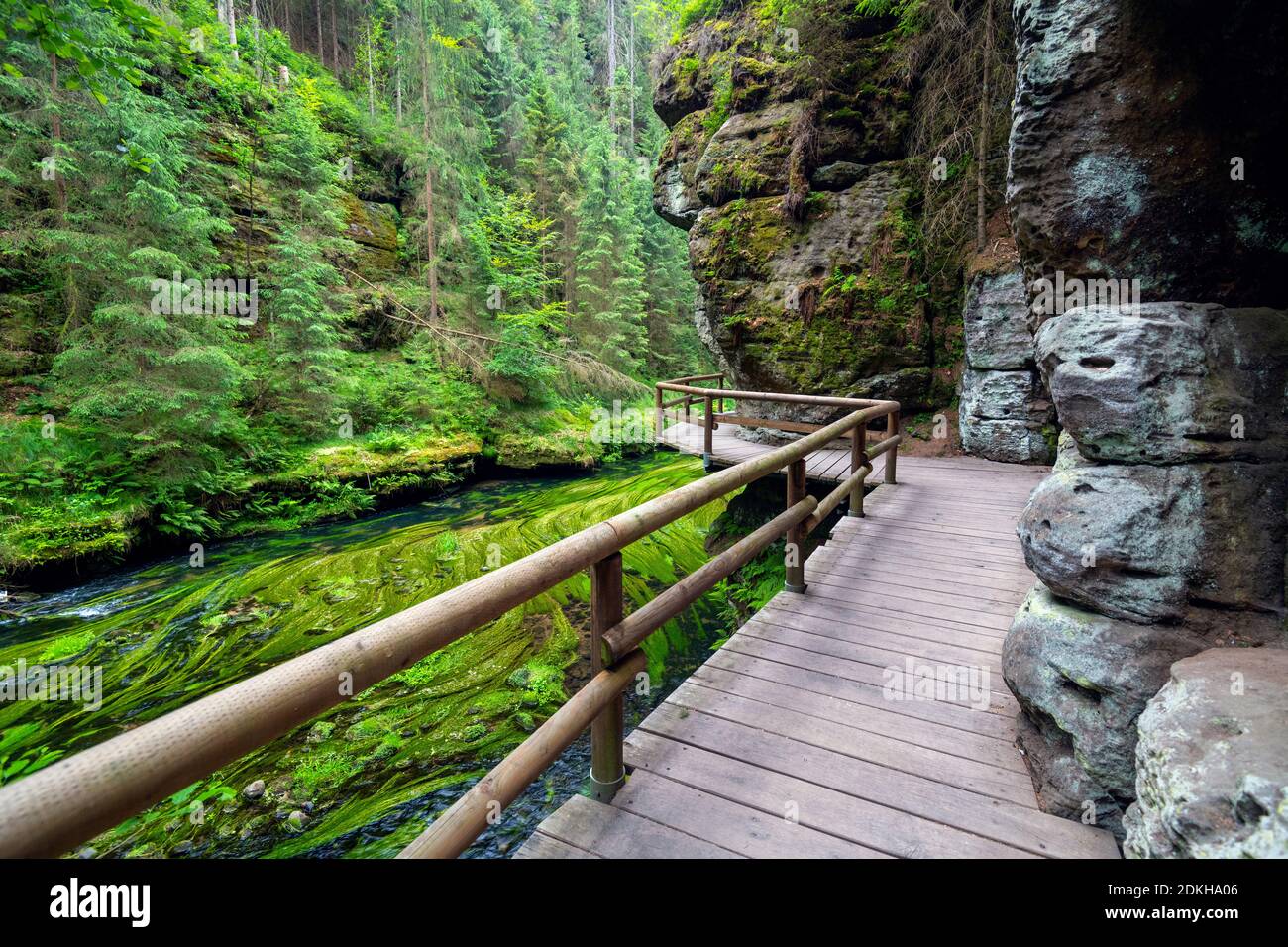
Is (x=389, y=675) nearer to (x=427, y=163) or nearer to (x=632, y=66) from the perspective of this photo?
(x=427, y=163)

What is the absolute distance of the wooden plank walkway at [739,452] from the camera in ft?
25.9

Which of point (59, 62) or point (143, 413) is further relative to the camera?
point (59, 62)

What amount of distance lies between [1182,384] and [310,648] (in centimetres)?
725

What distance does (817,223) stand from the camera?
10.2m

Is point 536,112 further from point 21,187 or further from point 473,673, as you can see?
point 473,673

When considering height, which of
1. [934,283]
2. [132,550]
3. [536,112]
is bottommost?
[132,550]

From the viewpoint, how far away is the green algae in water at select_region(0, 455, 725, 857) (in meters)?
4.03

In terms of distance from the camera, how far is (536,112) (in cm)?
2089

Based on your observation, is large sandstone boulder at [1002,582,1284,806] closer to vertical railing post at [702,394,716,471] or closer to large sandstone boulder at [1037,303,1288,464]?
large sandstone boulder at [1037,303,1288,464]

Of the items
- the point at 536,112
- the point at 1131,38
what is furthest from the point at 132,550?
the point at 536,112

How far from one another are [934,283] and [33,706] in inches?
474

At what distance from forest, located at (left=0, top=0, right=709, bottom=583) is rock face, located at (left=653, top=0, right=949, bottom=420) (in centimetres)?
571

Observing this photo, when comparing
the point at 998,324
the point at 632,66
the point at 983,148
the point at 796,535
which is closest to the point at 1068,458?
the point at 796,535

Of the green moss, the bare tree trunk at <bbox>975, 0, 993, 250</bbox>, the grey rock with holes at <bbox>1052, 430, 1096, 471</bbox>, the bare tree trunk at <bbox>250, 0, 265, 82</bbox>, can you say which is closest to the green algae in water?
the green moss
